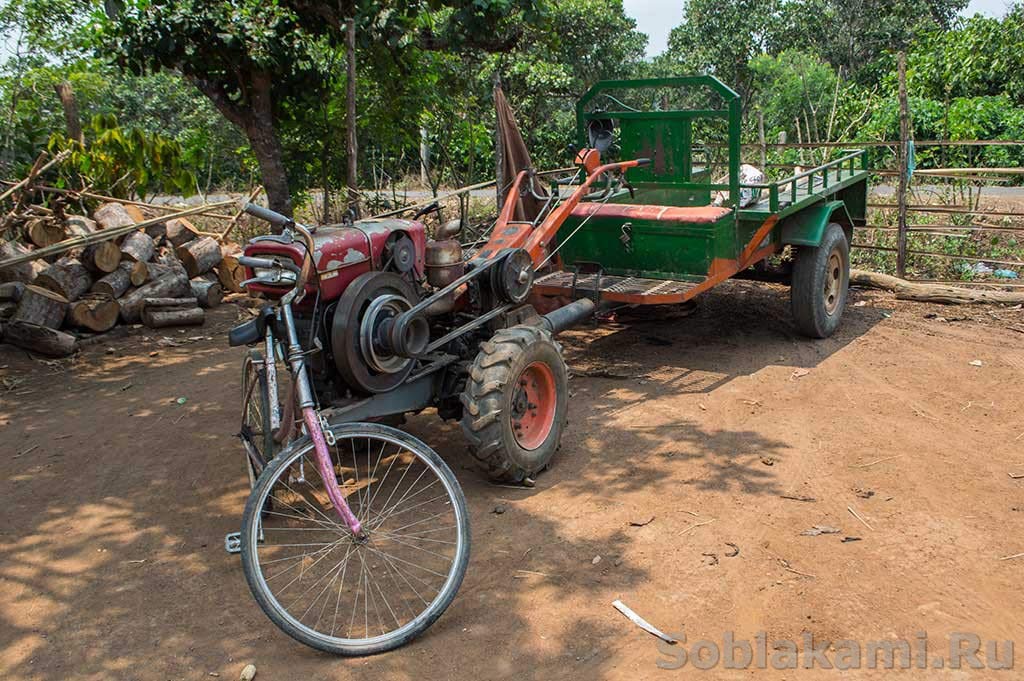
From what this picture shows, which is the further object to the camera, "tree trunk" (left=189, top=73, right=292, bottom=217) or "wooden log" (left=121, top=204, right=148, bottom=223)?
"wooden log" (left=121, top=204, right=148, bottom=223)

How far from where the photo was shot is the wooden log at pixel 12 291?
25.0ft

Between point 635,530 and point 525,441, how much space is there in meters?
0.91

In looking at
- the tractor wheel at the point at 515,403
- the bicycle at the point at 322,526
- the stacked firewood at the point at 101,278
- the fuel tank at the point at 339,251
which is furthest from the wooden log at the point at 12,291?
the tractor wheel at the point at 515,403

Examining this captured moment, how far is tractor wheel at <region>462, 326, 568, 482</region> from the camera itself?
456 centimetres

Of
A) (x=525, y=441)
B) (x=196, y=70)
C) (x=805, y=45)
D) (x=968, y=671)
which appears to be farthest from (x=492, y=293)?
(x=805, y=45)

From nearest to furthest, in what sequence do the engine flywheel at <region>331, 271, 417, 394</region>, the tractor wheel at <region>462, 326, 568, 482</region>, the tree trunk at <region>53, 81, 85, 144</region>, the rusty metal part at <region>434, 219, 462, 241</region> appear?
the engine flywheel at <region>331, 271, 417, 394</region> → the tractor wheel at <region>462, 326, 568, 482</region> → the rusty metal part at <region>434, 219, 462, 241</region> → the tree trunk at <region>53, 81, 85, 144</region>

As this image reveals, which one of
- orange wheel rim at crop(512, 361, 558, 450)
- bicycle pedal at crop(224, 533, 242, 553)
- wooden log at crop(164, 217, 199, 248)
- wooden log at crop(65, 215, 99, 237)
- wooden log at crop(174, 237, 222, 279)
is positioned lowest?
bicycle pedal at crop(224, 533, 242, 553)

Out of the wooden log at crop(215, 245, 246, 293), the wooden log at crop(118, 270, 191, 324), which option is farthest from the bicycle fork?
the wooden log at crop(215, 245, 246, 293)

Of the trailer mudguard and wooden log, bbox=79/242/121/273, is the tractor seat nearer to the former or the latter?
the trailer mudguard

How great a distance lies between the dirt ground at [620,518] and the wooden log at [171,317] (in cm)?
113

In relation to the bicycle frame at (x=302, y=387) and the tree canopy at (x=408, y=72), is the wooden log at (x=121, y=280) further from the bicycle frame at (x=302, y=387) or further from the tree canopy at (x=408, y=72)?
the bicycle frame at (x=302, y=387)

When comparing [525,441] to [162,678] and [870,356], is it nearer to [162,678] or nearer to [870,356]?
[162,678]

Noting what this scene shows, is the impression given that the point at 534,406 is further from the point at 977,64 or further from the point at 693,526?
the point at 977,64

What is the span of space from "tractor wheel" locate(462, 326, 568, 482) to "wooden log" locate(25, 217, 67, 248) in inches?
223
